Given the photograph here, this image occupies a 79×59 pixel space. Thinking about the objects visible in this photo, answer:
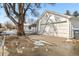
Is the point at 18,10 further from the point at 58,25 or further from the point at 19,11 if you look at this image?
the point at 58,25

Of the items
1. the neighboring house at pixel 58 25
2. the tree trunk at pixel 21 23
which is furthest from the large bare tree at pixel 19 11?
the neighboring house at pixel 58 25

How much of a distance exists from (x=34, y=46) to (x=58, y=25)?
0.93ft

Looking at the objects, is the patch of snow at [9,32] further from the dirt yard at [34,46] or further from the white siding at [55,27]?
the white siding at [55,27]

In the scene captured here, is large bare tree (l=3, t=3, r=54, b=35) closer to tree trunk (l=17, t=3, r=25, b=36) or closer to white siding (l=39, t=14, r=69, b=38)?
tree trunk (l=17, t=3, r=25, b=36)

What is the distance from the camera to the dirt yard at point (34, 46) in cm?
184

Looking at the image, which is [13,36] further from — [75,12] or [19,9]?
[75,12]

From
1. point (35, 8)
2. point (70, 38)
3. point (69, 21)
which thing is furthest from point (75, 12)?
point (35, 8)

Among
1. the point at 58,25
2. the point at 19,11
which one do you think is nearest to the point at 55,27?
the point at 58,25

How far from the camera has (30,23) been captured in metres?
1.85

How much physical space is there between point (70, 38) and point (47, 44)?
8.3 inches

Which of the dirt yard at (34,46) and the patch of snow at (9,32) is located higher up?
the patch of snow at (9,32)

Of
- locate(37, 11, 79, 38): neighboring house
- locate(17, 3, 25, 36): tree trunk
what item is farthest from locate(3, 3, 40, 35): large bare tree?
locate(37, 11, 79, 38): neighboring house

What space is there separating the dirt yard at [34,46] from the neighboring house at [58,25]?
48 mm

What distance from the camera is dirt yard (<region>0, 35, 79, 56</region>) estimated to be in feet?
6.03
